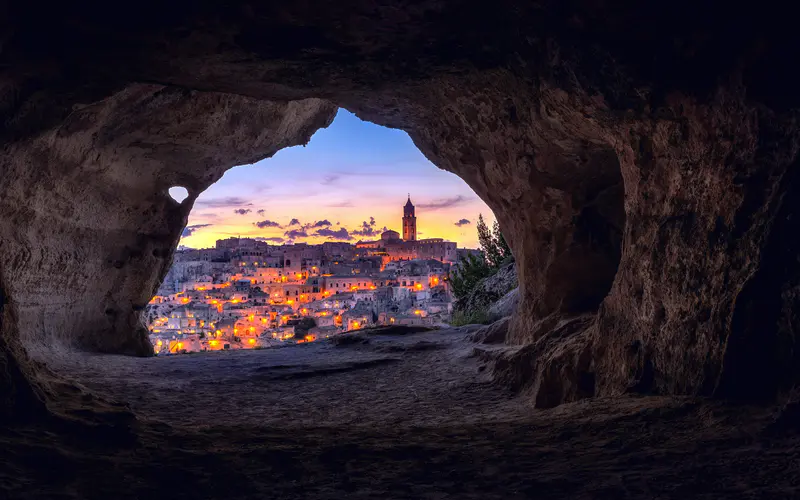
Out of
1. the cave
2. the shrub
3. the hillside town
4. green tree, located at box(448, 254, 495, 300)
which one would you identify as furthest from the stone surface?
the hillside town

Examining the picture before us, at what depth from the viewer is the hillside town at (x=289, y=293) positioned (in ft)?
224

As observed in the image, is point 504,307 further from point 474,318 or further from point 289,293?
point 289,293

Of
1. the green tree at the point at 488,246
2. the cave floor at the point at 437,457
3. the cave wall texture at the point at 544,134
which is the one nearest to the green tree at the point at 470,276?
the green tree at the point at 488,246

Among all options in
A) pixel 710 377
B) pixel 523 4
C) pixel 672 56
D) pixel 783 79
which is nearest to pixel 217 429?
pixel 710 377

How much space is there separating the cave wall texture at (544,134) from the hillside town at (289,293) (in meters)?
33.7

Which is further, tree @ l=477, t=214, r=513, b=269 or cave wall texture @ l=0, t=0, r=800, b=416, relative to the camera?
tree @ l=477, t=214, r=513, b=269

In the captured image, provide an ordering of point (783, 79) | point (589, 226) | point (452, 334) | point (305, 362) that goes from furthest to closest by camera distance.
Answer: point (452, 334), point (305, 362), point (589, 226), point (783, 79)

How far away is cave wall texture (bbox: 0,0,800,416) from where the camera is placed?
4.42 metres

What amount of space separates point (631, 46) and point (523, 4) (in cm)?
118

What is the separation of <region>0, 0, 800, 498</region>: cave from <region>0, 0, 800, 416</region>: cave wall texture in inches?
1.0

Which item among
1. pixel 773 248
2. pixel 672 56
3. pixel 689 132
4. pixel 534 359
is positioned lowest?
pixel 534 359

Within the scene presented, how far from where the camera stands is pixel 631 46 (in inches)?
196

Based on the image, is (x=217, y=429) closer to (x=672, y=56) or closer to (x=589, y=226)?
(x=672, y=56)

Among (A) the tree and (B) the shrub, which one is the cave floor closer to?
(B) the shrub
